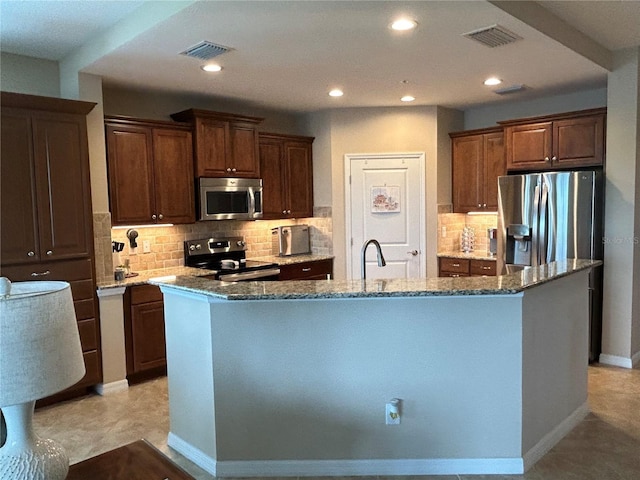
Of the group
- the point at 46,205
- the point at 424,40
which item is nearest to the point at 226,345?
the point at 46,205

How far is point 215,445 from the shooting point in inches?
107

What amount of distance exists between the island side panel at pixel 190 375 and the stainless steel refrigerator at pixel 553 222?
332 centimetres

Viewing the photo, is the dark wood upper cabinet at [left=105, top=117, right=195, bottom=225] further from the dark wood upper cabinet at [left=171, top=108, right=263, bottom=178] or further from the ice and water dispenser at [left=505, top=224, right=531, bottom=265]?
the ice and water dispenser at [left=505, top=224, right=531, bottom=265]

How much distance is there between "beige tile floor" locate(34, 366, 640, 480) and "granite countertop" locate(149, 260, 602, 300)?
3.41 ft

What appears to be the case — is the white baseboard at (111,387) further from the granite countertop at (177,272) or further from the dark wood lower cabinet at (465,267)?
the dark wood lower cabinet at (465,267)

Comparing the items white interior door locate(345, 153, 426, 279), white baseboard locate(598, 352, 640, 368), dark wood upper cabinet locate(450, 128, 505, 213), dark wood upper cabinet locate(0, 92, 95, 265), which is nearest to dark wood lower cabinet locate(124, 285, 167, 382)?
dark wood upper cabinet locate(0, 92, 95, 265)

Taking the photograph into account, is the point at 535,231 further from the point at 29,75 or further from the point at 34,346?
the point at 29,75

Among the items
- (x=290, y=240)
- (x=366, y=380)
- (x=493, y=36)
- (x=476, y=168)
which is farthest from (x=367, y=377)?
(x=476, y=168)

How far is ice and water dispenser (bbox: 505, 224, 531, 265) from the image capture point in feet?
15.5

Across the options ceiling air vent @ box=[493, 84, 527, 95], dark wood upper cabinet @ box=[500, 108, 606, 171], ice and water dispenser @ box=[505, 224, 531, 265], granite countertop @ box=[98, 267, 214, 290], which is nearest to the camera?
granite countertop @ box=[98, 267, 214, 290]

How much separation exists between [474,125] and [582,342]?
11.4 ft

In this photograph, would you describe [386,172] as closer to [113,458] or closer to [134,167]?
[134,167]

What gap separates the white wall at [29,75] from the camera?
3.94 metres

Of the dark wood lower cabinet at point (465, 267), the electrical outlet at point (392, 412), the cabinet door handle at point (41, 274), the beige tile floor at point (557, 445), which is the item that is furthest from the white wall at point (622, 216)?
the cabinet door handle at point (41, 274)
